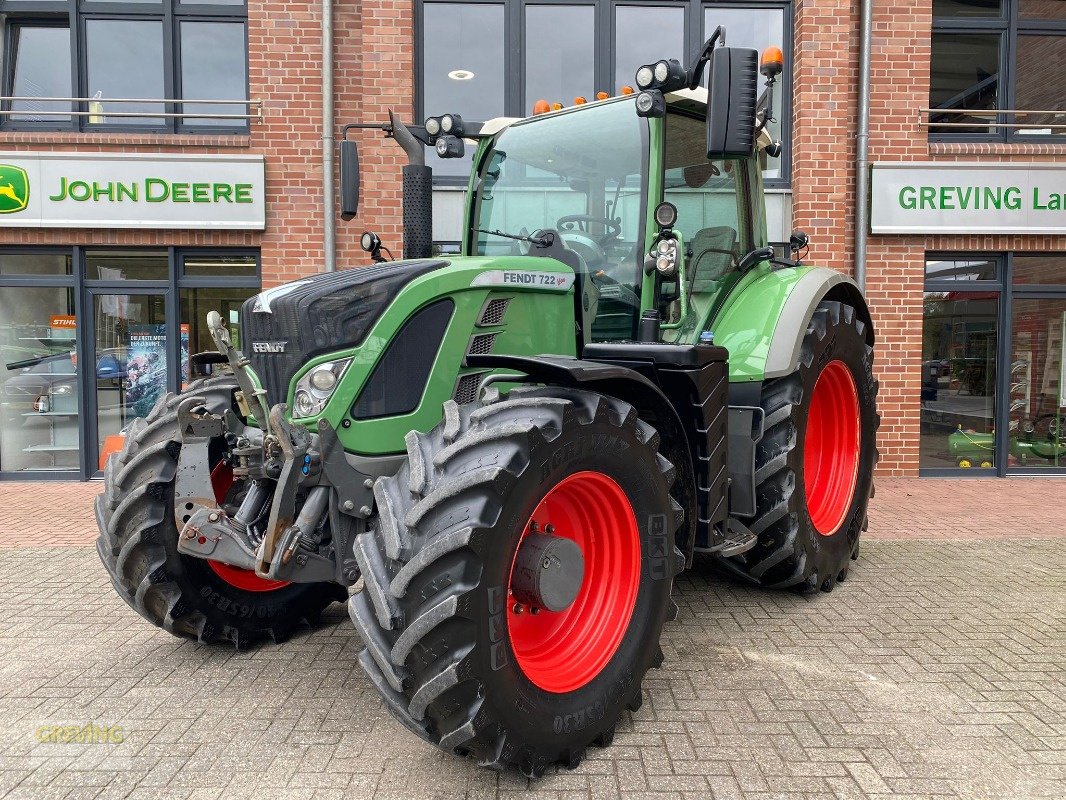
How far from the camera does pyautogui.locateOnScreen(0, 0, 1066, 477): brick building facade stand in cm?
765

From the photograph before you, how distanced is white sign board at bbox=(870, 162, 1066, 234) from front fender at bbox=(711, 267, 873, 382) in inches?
159

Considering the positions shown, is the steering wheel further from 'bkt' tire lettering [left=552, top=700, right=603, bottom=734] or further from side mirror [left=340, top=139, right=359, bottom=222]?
'bkt' tire lettering [left=552, top=700, right=603, bottom=734]

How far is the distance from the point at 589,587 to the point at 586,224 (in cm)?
177

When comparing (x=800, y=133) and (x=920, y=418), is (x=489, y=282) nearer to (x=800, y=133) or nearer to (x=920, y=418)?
(x=800, y=133)

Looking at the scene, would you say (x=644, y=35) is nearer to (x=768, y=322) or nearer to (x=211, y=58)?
(x=211, y=58)

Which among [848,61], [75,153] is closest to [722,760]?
[848,61]

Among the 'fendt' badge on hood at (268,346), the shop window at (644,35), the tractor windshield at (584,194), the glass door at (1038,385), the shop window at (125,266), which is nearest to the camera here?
the 'fendt' badge on hood at (268,346)

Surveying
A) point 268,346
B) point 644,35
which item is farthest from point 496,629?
point 644,35

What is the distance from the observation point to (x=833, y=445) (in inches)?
189

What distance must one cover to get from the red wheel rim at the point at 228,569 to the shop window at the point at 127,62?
577cm

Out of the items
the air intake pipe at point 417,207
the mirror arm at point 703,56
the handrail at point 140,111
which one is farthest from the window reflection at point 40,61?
the mirror arm at point 703,56

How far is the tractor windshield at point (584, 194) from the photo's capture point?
3645 mm

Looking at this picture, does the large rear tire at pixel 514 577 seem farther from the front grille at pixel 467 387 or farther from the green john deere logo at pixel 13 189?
the green john deere logo at pixel 13 189

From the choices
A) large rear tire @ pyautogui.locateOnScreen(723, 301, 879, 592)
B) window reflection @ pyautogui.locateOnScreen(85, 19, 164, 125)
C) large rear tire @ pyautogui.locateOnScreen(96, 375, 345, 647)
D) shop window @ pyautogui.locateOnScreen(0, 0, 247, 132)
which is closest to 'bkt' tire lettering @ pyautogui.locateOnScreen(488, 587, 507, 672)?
large rear tire @ pyautogui.locateOnScreen(96, 375, 345, 647)
